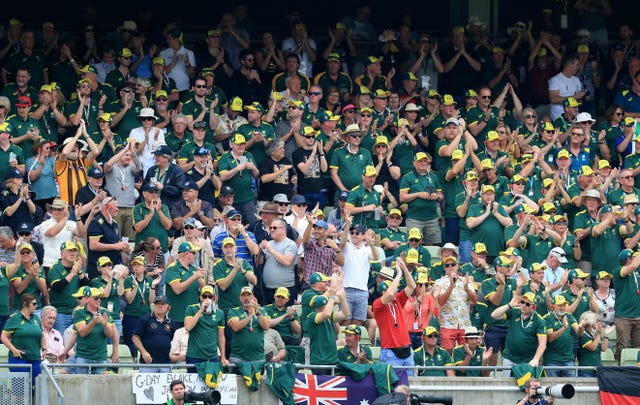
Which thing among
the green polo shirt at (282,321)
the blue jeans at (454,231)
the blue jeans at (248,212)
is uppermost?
the blue jeans at (248,212)

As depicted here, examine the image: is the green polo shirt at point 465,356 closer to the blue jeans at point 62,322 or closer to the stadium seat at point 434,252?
the stadium seat at point 434,252

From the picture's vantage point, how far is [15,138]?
80.0ft

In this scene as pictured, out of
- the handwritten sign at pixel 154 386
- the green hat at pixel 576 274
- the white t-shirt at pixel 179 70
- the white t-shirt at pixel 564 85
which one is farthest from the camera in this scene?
the white t-shirt at pixel 564 85

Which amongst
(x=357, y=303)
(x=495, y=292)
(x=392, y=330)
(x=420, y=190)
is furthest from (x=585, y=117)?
(x=392, y=330)

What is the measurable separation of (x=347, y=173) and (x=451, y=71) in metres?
4.36

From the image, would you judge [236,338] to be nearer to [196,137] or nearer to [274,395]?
[274,395]

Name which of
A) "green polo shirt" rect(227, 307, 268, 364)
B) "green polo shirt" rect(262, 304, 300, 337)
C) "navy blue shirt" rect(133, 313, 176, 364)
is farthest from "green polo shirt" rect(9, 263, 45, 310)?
"green polo shirt" rect(262, 304, 300, 337)

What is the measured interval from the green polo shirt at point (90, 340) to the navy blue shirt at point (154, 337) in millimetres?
457

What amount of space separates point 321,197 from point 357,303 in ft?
9.94

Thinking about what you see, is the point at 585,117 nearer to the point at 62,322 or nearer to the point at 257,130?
the point at 257,130

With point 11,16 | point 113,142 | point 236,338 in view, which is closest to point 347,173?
point 113,142

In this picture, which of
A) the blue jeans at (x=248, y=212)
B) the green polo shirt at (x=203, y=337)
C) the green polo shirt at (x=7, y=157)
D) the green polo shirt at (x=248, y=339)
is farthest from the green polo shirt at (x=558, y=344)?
the green polo shirt at (x=7, y=157)

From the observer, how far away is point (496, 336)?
881 inches

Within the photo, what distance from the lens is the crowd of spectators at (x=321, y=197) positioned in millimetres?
21312
